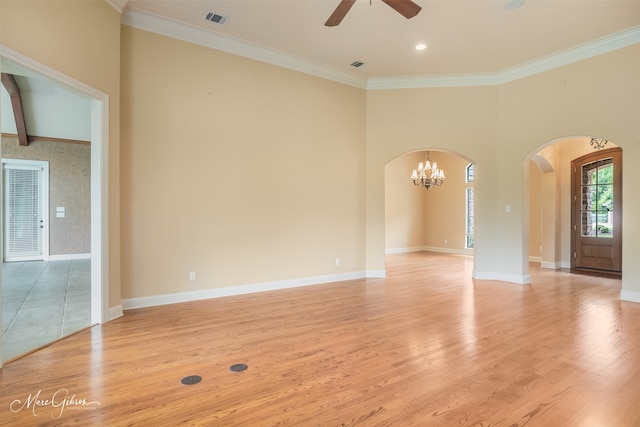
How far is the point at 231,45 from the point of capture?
5.26m

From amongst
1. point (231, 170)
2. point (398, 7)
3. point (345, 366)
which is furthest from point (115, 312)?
point (398, 7)

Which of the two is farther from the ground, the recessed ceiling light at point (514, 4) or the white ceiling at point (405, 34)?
the white ceiling at point (405, 34)

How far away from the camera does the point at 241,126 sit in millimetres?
5410

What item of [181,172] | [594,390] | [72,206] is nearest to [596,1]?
[594,390]

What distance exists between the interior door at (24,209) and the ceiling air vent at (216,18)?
731cm

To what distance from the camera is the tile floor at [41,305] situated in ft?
11.4

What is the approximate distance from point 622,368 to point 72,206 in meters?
11.5

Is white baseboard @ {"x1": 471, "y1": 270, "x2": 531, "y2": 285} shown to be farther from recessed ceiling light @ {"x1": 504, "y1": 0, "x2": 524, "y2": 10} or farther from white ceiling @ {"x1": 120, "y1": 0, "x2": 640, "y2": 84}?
recessed ceiling light @ {"x1": 504, "y1": 0, "x2": 524, "y2": 10}

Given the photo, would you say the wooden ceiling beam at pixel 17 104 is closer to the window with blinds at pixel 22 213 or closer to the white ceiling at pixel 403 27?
the window with blinds at pixel 22 213

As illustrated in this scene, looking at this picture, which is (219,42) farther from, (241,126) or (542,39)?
(542,39)

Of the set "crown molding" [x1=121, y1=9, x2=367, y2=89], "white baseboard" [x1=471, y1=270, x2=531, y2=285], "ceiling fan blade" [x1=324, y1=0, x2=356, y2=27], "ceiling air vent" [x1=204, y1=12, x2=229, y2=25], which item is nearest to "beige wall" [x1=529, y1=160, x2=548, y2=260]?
"white baseboard" [x1=471, y1=270, x2=531, y2=285]

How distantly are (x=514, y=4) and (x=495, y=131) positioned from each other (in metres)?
2.70

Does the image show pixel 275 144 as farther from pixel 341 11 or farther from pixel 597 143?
pixel 597 143

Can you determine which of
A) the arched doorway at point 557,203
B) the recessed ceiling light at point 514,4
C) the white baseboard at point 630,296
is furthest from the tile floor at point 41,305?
the arched doorway at point 557,203
